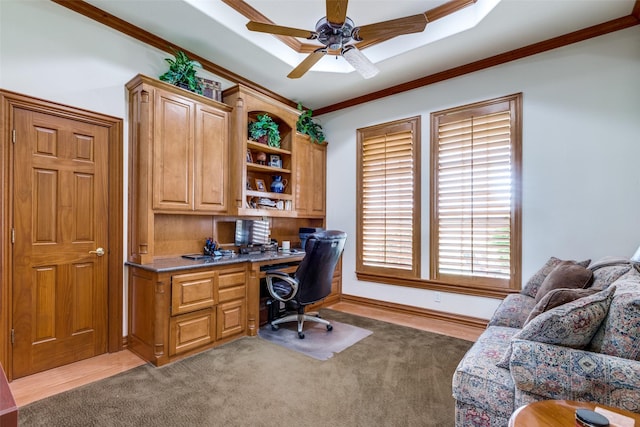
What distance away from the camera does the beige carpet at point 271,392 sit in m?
1.93

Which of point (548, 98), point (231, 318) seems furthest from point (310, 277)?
point (548, 98)

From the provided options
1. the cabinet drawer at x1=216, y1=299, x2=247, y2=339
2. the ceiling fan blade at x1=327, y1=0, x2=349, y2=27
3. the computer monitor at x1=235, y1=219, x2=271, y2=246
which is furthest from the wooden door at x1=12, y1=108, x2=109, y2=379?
the ceiling fan blade at x1=327, y1=0, x2=349, y2=27

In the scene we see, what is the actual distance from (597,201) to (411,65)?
2.37m

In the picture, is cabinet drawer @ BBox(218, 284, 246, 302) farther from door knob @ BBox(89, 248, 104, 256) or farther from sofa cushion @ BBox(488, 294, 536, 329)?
sofa cushion @ BBox(488, 294, 536, 329)

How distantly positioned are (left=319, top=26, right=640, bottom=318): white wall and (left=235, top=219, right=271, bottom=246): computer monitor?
7.97 ft

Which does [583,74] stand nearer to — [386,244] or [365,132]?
[365,132]

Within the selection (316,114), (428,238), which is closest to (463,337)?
(428,238)

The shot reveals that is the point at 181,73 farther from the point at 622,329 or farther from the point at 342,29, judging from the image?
the point at 622,329

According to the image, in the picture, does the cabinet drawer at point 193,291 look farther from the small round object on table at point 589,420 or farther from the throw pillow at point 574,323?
the small round object on table at point 589,420

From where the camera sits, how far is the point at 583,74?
10.0 feet

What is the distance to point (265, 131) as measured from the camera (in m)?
3.99

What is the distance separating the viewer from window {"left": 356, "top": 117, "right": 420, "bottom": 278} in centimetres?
406

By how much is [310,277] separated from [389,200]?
1.71 metres

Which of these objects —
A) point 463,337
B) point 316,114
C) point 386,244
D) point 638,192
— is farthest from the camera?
point 316,114
